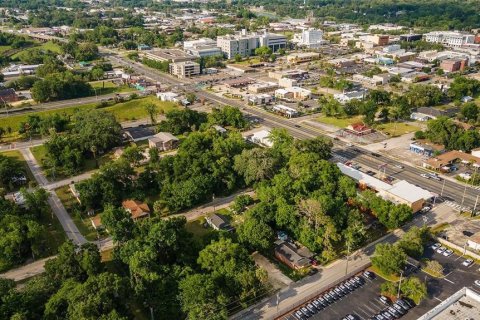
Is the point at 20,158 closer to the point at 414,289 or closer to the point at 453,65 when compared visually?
the point at 414,289

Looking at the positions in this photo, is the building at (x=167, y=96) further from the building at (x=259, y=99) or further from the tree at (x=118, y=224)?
the tree at (x=118, y=224)

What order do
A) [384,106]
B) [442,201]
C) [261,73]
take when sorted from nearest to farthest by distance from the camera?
[442,201]
[384,106]
[261,73]

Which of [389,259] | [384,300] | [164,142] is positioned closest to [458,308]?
[384,300]

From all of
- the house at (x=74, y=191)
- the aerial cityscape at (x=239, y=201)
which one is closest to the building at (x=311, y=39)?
the aerial cityscape at (x=239, y=201)

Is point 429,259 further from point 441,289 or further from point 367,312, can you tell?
point 367,312

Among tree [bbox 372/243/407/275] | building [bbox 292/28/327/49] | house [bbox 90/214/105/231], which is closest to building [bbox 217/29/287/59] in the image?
building [bbox 292/28/327/49]

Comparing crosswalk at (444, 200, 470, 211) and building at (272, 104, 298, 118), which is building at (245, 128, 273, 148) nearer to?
building at (272, 104, 298, 118)

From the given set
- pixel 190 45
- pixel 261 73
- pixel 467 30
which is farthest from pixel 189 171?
pixel 467 30
